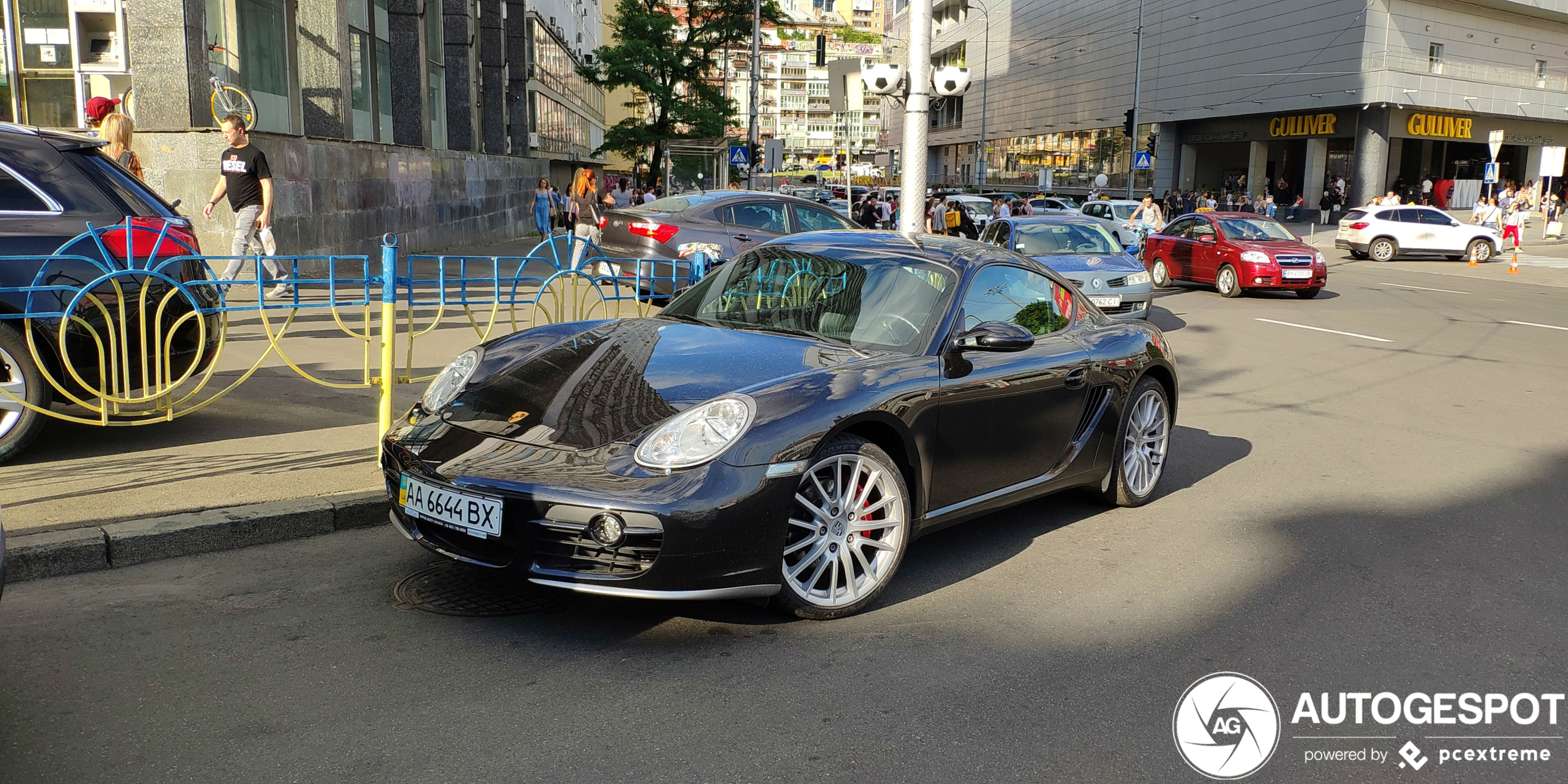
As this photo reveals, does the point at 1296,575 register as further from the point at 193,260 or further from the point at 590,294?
the point at 193,260

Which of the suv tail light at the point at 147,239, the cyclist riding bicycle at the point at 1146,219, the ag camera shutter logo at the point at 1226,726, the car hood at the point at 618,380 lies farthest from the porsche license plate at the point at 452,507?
the cyclist riding bicycle at the point at 1146,219

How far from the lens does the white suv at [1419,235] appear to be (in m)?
30.5

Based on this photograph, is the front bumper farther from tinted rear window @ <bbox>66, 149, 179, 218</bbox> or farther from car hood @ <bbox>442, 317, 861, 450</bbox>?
tinted rear window @ <bbox>66, 149, 179, 218</bbox>

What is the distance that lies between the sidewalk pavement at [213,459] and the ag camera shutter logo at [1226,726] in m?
3.60

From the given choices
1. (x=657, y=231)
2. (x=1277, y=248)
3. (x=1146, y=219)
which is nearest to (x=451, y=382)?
(x=657, y=231)

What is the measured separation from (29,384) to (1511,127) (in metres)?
59.0

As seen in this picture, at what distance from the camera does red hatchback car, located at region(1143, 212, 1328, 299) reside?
63.3ft

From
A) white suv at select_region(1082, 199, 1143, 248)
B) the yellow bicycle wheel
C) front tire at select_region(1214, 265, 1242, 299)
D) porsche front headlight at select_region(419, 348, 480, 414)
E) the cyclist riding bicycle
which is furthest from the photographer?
white suv at select_region(1082, 199, 1143, 248)

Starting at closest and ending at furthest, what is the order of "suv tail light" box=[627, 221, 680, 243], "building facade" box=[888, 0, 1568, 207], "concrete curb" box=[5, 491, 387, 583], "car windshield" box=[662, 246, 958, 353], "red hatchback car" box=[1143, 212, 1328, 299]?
1. "concrete curb" box=[5, 491, 387, 583]
2. "car windshield" box=[662, 246, 958, 353]
3. "suv tail light" box=[627, 221, 680, 243]
4. "red hatchback car" box=[1143, 212, 1328, 299]
5. "building facade" box=[888, 0, 1568, 207]

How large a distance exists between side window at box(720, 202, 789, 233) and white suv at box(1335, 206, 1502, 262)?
22927 millimetres

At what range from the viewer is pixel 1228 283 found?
20.0m

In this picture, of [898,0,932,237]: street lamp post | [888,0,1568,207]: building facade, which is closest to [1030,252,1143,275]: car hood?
[898,0,932,237]: street lamp post

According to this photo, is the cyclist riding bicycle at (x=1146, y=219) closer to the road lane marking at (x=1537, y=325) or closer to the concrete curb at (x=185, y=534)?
the road lane marking at (x=1537, y=325)

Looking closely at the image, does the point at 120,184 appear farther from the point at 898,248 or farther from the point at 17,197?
the point at 898,248
